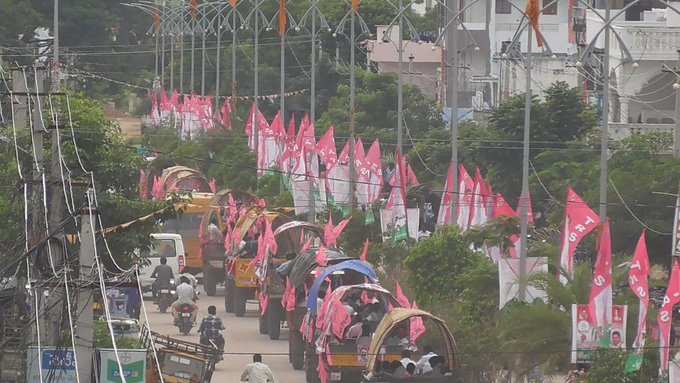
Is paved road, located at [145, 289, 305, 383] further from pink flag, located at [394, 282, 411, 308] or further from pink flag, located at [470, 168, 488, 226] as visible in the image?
pink flag, located at [470, 168, 488, 226]

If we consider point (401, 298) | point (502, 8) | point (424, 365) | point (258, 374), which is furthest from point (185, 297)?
point (502, 8)

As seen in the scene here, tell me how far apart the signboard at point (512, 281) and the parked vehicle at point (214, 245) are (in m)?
14.1

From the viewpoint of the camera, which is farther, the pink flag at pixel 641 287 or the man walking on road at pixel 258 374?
the man walking on road at pixel 258 374

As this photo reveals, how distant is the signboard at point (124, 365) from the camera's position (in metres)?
23.5

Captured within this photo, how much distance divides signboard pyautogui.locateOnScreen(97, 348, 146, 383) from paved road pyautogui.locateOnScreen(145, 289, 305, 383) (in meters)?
9.51

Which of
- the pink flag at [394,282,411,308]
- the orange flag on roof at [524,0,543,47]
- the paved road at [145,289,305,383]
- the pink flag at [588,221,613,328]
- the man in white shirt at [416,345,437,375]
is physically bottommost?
the paved road at [145,289,305,383]

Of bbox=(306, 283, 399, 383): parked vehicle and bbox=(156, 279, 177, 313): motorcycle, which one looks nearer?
bbox=(306, 283, 399, 383): parked vehicle

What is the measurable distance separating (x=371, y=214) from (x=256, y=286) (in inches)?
155

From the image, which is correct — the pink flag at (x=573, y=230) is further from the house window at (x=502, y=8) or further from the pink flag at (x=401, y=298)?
the house window at (x=502, y=8)

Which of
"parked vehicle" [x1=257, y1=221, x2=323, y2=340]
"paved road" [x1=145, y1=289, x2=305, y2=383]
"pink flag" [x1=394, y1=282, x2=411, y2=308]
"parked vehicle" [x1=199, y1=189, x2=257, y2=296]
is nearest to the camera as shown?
"pink flag" [x1=394, y1=282, x2=411, y2=308]

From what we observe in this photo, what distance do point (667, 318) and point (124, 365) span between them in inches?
271

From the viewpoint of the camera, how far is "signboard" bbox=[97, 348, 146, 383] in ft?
77.0

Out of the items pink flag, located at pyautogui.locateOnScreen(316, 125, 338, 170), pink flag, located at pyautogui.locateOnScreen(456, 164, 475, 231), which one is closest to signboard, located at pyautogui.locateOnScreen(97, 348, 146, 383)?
pink flag, located at pyautogui.locateOnScreen(456, 164, 475, 231)

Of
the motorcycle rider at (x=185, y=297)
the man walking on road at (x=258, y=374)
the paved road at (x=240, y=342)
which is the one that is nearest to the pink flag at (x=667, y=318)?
the man walking on road at (x=258, y=374)
